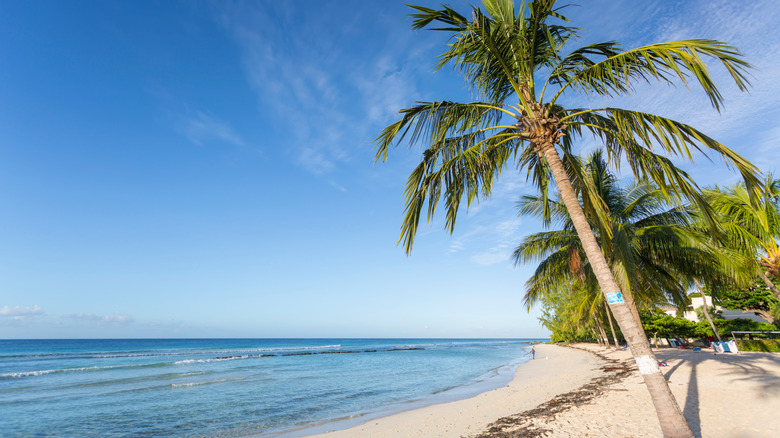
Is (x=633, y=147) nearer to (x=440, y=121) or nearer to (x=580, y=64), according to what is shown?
(x=580, y=64)

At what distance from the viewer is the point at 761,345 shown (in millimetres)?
17156

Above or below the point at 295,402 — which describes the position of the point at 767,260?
above

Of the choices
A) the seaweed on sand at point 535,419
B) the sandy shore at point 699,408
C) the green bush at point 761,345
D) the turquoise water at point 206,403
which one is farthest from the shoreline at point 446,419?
the green bush at point 761,345

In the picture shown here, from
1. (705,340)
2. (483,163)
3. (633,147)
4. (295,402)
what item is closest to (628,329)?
(633,147)

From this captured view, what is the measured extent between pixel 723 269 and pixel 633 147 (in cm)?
890

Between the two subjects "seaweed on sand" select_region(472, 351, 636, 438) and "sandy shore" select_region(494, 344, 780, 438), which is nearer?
"sandy shore" select_region(494, 344, 780, 438)

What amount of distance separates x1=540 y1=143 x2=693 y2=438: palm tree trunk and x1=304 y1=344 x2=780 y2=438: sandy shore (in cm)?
236

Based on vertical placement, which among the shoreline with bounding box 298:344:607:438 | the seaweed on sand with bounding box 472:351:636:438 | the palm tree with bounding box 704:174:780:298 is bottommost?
the shoreline with bounding box 298:344:607:438

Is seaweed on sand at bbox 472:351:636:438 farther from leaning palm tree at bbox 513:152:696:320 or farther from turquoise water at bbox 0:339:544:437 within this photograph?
turquoise water at bbox 0:339:544:437

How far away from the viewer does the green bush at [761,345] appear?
649 inches

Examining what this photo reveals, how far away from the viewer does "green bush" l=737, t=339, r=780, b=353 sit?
54.1 ft

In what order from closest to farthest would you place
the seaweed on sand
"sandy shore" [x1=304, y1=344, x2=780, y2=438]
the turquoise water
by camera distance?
"sandy shore" [x1=304, y1=344, x2=780, y2=438], the seaweed on sand, the turquoise water

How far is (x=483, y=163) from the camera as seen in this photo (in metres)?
6.26

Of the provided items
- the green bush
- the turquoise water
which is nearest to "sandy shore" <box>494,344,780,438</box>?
the turquoise water
